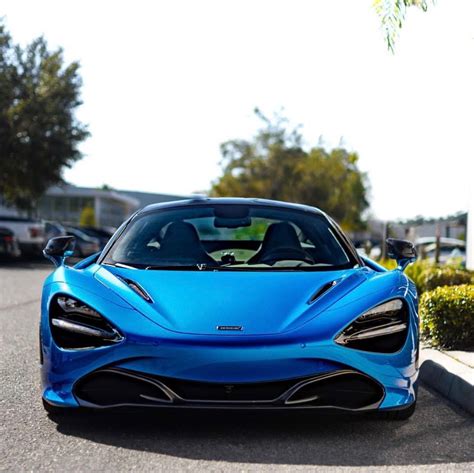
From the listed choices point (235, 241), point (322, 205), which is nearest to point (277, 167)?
point (322, 205)

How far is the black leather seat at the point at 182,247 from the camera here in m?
4.79

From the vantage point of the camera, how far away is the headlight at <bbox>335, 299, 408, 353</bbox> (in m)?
3.88

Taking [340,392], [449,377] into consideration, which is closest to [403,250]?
[449,377]

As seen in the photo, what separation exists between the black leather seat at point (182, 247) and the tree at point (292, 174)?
47931 millimetres

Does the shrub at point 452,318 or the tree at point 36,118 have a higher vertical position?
the tree at point 36,118

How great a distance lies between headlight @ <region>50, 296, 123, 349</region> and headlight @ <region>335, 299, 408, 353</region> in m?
1.13

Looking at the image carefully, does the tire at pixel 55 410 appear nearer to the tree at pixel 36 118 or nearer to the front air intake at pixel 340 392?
the front air intake at pixel 340 392

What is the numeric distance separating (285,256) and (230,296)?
3.31 feet

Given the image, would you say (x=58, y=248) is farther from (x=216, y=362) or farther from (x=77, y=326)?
(x=216, y=362)

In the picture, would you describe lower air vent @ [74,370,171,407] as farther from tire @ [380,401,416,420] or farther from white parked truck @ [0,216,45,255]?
white parked truck @ [0,216,45,255]

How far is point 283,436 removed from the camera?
4.03 meters

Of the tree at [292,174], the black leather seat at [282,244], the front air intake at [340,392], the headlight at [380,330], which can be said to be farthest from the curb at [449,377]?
the tree at [292,174]

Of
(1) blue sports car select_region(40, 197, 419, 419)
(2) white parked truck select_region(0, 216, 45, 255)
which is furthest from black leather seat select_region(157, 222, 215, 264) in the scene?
(2) white parked truck select_region(0, 216, 45, 255)

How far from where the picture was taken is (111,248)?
490 centimetres
